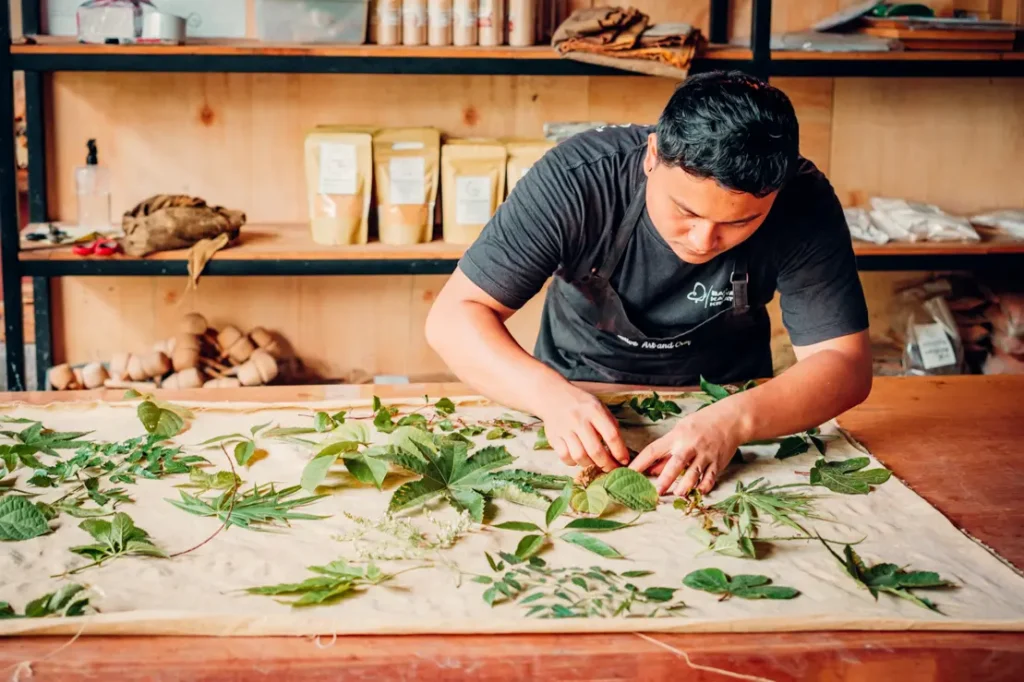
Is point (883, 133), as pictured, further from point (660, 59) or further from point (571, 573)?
point (571, 573)

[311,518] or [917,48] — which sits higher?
[917,48]

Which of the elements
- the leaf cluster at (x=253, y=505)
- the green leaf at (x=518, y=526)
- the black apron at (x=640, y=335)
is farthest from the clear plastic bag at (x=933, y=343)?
the leaf cluster at (x=253, y=505)

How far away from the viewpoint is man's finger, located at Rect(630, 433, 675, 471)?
4.64ft

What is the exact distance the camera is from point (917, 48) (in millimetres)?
2965

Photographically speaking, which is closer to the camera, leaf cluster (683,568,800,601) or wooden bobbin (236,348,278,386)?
leaf cluster (683,568,800,601)

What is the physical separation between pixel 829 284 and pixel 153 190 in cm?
220

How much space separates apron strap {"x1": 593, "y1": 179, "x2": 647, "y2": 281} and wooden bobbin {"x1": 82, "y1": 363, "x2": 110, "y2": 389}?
6.04ft

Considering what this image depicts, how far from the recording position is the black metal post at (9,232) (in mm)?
2746

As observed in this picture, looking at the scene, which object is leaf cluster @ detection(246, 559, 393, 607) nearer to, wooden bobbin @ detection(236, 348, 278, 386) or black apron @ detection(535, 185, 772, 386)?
black apron @ detection(535, 185, 772, 386)

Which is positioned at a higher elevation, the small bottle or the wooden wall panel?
the wooden wall panel

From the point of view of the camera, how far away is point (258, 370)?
306 cm

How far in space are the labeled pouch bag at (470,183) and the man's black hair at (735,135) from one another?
57.9 inches

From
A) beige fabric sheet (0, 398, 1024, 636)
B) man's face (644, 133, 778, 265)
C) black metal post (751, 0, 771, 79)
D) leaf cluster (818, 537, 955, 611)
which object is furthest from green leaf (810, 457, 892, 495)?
black metal post (751, 0, 771, 79)

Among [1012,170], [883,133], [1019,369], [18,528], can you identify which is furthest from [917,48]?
[18,528]
